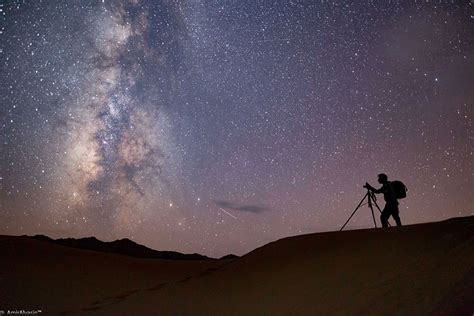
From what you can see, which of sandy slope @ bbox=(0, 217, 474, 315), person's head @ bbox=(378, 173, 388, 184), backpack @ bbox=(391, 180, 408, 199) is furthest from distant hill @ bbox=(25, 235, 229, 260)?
backpack @ bbox=(391, 180, 408, 199)

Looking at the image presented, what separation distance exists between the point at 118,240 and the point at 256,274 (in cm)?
5208

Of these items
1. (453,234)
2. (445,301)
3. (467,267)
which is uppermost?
(453,234)

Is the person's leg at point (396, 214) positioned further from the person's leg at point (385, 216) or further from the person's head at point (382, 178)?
the person's head at point (382, 178)

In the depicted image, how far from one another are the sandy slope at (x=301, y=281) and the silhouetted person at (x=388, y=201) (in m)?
1.09

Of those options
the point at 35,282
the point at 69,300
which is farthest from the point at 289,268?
the point at 35,282

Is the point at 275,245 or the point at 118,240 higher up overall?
the point at 118,240

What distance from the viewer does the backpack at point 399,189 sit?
934 centimetres

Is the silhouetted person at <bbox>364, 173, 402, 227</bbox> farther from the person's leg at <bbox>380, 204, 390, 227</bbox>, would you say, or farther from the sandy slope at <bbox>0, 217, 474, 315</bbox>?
the sandy slope at <bbox>0, 217, 474, 315</bbox>

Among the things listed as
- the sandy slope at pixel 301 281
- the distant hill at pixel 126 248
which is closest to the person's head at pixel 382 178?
the sandy slope at pixel 301 281

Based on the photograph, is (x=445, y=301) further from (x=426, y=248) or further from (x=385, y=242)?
(x=385, y=242)

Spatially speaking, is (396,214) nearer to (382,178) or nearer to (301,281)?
(382,178)

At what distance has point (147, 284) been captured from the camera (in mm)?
10516

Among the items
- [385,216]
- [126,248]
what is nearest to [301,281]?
[385,216]

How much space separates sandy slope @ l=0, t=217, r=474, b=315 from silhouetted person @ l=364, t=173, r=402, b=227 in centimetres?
109
